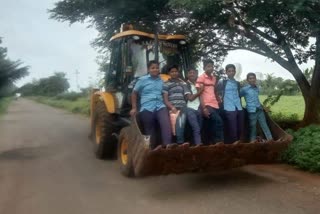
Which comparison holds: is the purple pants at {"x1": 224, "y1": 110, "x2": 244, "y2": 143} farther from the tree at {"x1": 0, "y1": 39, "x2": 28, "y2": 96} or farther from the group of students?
the tree at {"x1": 0, "y1": 39, "x2": 28, "y2": 96}

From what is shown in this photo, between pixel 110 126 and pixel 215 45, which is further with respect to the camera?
pixel 215 45

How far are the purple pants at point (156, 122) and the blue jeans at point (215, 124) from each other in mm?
711

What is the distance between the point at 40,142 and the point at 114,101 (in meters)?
4.45

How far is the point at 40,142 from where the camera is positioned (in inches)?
484

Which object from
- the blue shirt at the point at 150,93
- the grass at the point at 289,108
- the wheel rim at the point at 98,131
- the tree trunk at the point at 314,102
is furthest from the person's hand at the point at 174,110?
the grass at the point at 289,108

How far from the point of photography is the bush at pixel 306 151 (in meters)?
7.30

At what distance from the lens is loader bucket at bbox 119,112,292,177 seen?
587 cm

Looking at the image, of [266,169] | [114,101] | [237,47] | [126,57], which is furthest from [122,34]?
[237,47]

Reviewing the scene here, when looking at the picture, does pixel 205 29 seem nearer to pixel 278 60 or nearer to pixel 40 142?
pixel 278 60

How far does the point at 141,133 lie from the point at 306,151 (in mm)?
3219

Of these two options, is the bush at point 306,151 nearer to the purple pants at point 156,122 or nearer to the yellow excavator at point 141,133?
the yellow excavator at point 141,133

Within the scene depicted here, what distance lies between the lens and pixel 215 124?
667 cm

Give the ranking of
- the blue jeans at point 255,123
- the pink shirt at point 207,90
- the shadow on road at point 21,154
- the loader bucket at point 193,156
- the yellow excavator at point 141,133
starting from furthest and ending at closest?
1. the shadow on road at point 21,154
2. the blue jeans at point 255,123
3. the pink shirt at point 207,90
4. the yellow excavator at point 141,133
5. the loader bucket at point 193,156

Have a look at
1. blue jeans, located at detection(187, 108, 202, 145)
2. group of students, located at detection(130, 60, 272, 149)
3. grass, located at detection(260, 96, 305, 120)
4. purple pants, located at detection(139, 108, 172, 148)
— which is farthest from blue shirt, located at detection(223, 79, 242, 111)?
grass, located at detection(260, 96, 305, 120)
